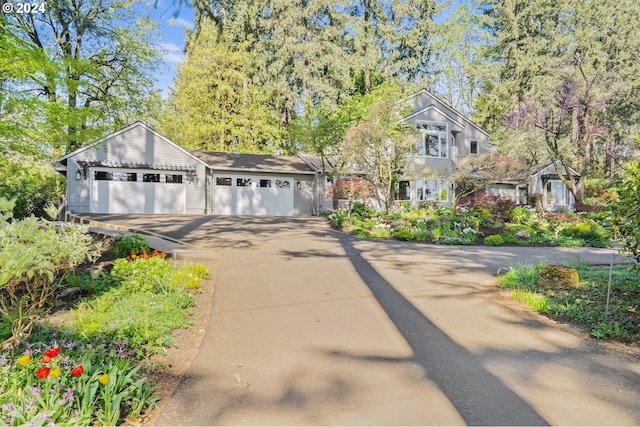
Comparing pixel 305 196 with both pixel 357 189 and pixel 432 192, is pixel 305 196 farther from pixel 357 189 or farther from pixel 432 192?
pixel 432 192

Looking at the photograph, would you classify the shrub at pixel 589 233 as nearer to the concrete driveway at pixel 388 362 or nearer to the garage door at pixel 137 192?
the concrete driveway at pixel 388 362

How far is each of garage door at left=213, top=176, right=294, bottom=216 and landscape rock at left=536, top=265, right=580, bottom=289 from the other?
55.3ft

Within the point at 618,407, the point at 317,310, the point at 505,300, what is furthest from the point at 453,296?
the point at 618,407

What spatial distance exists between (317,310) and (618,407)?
3292mm

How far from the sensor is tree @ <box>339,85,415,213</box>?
582 inches

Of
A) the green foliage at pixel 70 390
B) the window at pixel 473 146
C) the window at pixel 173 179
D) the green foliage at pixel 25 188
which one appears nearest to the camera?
the green foliage at pixel 70 390

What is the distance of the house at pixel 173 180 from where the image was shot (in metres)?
18.0

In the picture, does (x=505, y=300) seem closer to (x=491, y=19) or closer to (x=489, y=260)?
(x=489, y=260)

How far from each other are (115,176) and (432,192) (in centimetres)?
1816

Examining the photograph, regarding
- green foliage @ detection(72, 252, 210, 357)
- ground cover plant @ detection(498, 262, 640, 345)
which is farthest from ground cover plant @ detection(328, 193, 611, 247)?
green foliage @ detection(72, 252, 210, 357)

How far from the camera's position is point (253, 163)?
72.3 feet

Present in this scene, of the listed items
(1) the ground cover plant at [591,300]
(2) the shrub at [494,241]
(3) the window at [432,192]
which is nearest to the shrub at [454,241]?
(2) the shrub at [494,241]

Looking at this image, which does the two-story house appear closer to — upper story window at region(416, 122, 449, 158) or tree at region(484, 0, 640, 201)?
upper story window at region(416, 122, 449, 158)

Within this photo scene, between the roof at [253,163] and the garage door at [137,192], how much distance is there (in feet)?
7.70
